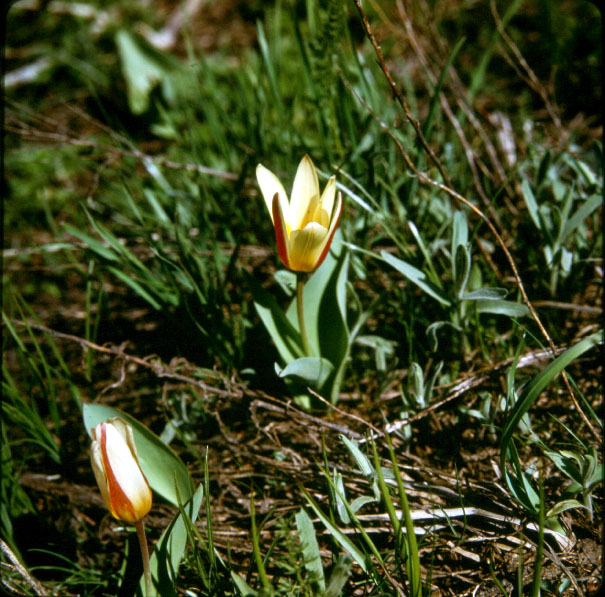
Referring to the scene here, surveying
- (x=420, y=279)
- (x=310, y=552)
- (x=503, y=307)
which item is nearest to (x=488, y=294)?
(x=503, y=307)

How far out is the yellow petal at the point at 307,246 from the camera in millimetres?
1165

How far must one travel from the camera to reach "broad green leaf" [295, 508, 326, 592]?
43.5 inches

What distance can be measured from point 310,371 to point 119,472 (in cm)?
54

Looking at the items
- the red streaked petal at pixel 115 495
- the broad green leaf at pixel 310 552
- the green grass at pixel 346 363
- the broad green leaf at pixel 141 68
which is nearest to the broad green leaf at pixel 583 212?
the green grass at pixel 346 363

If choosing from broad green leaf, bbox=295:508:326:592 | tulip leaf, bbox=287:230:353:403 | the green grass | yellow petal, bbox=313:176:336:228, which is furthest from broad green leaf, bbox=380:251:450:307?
broad green leaf, bbox=295:508:326:592

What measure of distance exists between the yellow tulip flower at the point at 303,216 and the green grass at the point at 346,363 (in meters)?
0.20

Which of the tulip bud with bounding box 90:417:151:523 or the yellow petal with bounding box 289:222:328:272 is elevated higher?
the yellow petal with bounding box 289:222:328:272

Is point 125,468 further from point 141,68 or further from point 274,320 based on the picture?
point 141,68

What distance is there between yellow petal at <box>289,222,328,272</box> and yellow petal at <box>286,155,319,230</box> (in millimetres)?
126

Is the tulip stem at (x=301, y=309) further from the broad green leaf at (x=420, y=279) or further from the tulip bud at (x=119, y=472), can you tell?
the tulip bud at (x=119, y=472)

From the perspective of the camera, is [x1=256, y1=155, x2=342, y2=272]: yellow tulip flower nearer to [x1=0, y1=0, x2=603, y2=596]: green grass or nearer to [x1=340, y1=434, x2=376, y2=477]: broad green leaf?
[x1=0, y1=0, x2=603, y2=596]: green grass

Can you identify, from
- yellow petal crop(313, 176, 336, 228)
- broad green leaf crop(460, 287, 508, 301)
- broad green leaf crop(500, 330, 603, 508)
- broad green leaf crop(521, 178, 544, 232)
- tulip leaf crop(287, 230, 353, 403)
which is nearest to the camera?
broad green leaf crop(500, 330, 603, 508)

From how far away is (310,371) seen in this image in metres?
1.40

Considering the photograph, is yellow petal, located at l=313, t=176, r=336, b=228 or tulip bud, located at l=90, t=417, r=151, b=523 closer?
tulip bud, located at l=90, t=417, r=151, b=523
